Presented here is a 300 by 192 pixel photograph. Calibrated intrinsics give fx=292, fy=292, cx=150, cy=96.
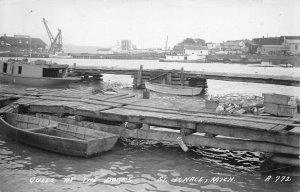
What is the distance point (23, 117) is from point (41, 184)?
6120mm

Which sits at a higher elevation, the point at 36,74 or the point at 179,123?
the point at 36,74

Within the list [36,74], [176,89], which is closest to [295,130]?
[176,89]

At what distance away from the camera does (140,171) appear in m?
10.1

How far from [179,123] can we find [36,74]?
27379 millimetres

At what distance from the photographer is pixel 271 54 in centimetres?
11006

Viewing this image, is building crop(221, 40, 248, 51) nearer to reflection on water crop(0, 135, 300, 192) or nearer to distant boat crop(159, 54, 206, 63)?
distant boat crop(159, 54, 206, 63)

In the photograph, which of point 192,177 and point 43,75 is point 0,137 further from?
point 43,75

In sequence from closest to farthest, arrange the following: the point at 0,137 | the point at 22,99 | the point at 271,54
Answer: the point at 0,137 → the point at 22,99 → the point at 271,54

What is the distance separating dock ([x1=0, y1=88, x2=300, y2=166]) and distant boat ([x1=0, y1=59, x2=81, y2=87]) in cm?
1834

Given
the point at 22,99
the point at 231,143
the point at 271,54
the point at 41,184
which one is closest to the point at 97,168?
the point at 41,184

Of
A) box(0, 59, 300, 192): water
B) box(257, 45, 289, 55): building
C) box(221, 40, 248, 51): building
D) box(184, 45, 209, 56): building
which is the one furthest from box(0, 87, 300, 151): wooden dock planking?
box(221, 40, 248, 51): building

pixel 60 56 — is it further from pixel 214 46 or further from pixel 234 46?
pixel 234 46

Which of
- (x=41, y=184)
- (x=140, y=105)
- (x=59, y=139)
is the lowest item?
(x=41, y=184)

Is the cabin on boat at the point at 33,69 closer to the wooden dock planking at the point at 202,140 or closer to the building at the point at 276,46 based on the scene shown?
Result: the wooden dock planking at the point at 202,140
